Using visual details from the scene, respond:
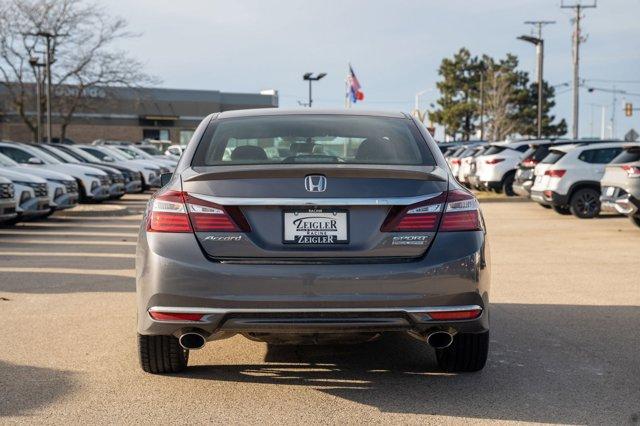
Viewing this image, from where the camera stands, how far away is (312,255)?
5.10m

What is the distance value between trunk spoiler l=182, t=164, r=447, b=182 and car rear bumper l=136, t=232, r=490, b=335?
1.15 feet

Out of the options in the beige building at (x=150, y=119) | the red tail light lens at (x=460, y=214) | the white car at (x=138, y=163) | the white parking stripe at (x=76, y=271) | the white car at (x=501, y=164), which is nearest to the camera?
the red tail light lens at (x=460, y=214)

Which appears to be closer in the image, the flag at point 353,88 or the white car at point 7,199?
the white car at point 7,199

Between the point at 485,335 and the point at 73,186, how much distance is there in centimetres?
1537

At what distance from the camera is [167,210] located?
5.30 metres

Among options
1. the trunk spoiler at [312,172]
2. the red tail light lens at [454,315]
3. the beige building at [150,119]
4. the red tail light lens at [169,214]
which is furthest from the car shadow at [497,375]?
the beige building at [150,119]

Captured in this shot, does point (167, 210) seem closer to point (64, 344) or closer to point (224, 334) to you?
point (224, 334)

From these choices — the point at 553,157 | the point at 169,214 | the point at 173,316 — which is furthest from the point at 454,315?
the point at 553,157

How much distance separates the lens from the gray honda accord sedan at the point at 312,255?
5066 mm

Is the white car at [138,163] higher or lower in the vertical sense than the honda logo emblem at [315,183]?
lower

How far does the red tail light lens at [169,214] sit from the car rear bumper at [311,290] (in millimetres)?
53

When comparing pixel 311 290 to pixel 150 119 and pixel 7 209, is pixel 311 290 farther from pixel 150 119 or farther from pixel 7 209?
pixel 150 119

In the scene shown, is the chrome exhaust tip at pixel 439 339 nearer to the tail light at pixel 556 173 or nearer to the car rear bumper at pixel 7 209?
the car rear bumper at pixel 7 209

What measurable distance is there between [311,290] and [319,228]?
1.11 ft
